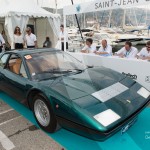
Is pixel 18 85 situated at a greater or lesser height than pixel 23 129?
greater

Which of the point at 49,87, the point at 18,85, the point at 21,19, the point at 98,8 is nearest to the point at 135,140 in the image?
the point at 49,87

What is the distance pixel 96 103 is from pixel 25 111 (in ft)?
6.16

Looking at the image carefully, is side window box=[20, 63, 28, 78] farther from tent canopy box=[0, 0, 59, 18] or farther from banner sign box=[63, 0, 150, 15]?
tent canopy box=[0, 0, 59, 18]

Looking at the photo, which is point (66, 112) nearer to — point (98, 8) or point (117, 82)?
point (117, 82)

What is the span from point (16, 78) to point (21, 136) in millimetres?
1093

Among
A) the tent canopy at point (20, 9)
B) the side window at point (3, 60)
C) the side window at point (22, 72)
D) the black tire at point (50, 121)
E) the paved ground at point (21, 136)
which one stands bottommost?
the paved ground at point (21, 136)

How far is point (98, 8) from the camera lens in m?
5.59

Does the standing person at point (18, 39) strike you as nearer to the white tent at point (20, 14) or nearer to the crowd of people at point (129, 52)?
the white tent at point (20, 14)

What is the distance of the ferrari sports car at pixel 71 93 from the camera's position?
7.90ft

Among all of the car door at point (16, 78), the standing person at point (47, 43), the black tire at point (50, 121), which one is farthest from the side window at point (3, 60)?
the standing person at point (47, 43)

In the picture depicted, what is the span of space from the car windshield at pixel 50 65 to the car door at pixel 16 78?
0.60 ft

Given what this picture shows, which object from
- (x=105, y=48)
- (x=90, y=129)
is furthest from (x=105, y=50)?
(x=90, y=129)

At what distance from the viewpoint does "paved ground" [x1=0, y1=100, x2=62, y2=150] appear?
278 cm

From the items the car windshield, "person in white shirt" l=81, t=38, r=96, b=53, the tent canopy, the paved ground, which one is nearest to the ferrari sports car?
the car windshield
